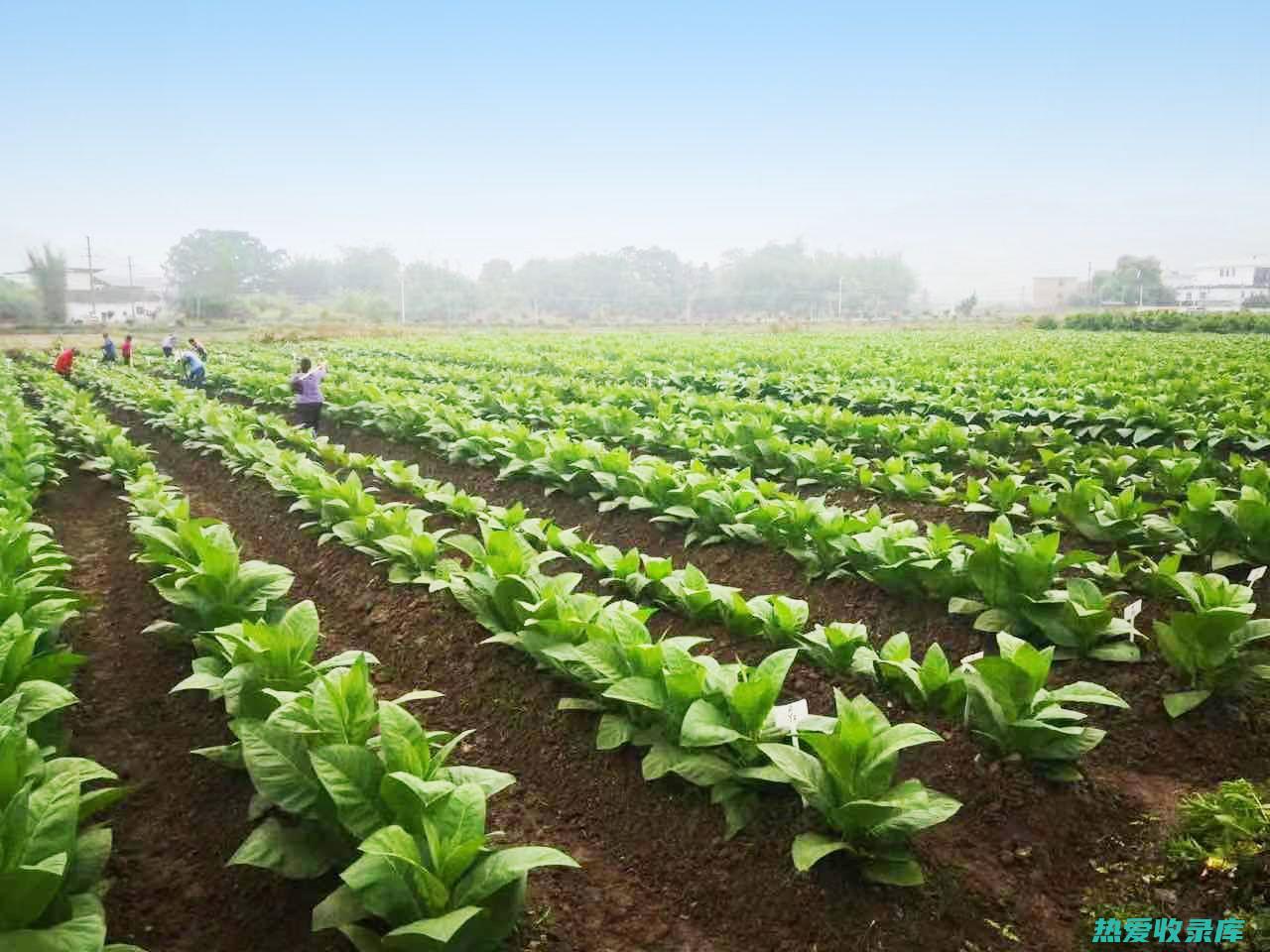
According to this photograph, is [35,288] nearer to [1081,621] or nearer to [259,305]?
[259,305]

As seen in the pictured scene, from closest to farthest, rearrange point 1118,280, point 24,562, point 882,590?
point 24,562, point 882,590, point 1118,280

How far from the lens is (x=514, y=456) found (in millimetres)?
9109

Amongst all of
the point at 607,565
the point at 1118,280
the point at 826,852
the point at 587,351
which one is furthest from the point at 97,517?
the point at 1118,280

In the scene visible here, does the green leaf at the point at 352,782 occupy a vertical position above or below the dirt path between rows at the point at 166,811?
above

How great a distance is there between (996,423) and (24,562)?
10.2 metres

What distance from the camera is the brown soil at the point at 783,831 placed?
9.22 feet

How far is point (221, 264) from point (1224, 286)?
13099cm

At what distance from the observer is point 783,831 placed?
10.2 ft

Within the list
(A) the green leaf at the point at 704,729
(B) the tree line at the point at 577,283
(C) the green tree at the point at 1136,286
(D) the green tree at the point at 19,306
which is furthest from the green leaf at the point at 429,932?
(C) the green tree at the point at 1136,286

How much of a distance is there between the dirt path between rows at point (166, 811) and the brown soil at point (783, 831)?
980 mm

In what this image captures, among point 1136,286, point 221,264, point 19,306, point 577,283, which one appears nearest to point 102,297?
point 221,264

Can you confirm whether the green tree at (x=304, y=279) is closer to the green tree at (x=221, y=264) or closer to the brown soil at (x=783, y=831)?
the green tree at (x=221, y=264)

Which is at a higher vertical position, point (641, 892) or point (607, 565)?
point (607, 565)

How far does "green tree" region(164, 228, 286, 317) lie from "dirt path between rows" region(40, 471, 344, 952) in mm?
92104
